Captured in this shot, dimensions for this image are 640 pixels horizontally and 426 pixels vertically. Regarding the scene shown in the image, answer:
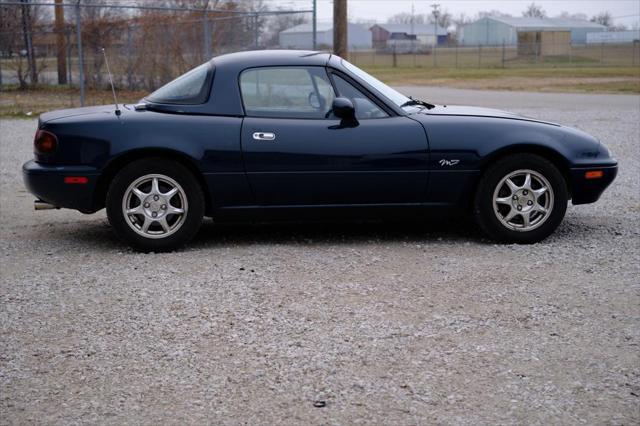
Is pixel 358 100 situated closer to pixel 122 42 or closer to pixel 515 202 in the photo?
pixel 515 202

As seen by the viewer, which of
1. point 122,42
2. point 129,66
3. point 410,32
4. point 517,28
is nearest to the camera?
point 129,66

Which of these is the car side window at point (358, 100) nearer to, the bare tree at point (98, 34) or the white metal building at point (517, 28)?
the bare tree at point (98, 34)

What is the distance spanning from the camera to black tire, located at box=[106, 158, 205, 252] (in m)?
6.33

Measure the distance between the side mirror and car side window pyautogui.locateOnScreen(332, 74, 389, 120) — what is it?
130mm

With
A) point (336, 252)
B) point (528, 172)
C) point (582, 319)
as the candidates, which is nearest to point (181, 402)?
point (582, 319)

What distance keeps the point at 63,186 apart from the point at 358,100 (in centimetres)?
234

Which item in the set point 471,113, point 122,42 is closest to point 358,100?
point 471,113

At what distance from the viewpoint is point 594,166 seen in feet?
21.8

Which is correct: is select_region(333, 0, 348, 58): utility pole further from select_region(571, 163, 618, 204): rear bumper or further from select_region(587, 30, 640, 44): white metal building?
select_region(587, 30, 640, 44): white metal building

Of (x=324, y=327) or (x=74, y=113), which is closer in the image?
(x=324, y=327)

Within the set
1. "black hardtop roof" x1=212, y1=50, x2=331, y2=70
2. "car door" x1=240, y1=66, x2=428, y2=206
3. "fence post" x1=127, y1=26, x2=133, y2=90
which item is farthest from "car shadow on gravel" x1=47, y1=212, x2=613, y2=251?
"fence post" x1=127, y1=26, x2=133, y2=90

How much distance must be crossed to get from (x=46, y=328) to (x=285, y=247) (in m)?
2.28

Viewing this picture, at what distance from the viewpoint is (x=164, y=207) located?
6395 mm

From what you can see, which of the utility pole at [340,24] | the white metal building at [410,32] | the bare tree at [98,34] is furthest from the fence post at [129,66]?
the white metal building at [410,32]
